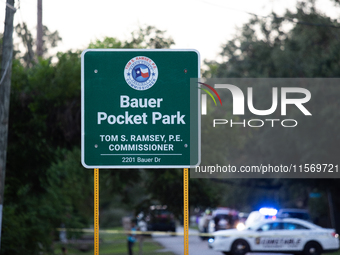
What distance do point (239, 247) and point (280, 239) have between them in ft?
5.33

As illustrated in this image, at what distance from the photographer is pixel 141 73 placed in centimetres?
634

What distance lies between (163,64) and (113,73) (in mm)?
590

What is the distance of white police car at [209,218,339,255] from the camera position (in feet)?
65.7

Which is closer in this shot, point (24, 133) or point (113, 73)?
point (113, 73)

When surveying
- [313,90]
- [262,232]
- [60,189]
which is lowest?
[262,232]

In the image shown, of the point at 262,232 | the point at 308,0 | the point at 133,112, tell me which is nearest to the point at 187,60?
the point at 133,112

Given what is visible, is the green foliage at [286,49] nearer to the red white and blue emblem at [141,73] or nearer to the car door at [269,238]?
the car door at [269,238]

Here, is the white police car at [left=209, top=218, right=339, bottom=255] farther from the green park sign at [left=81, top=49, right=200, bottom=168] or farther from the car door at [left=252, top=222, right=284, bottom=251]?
the green park sign at [left=81, top=49, right=200, bottom=168]

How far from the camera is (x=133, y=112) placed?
20.9 ft

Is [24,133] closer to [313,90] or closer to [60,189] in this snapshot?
[60,189]

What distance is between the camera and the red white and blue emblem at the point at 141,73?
20.7 ft

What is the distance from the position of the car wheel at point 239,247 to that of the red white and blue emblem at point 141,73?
1541 cm

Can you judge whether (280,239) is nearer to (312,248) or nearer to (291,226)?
(291,226)

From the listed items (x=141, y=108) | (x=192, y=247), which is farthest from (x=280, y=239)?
(x=141, y=108)
